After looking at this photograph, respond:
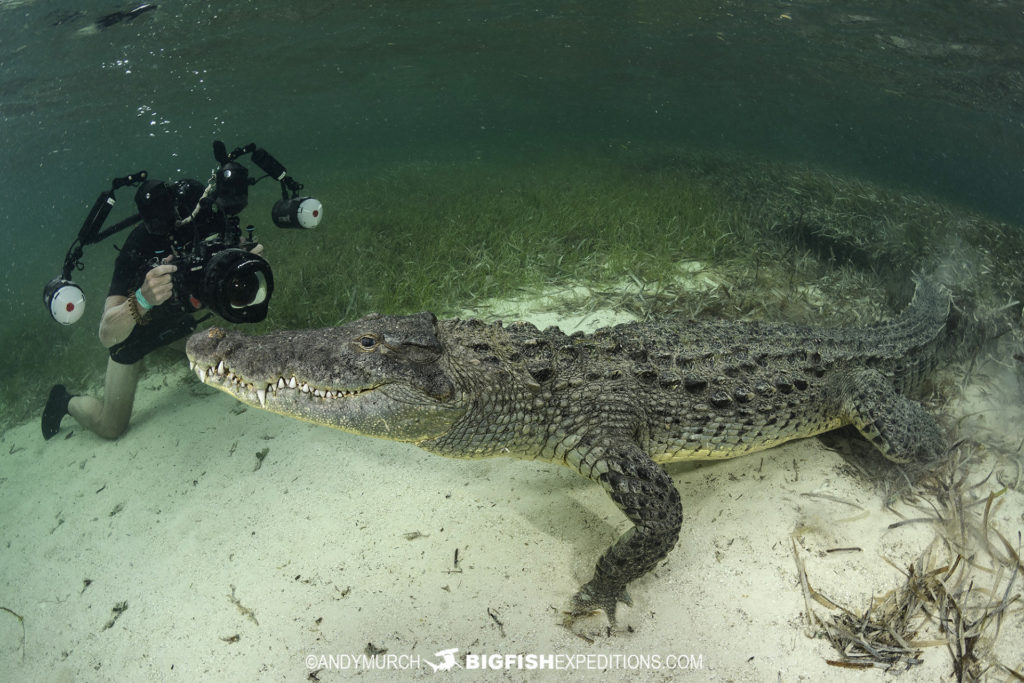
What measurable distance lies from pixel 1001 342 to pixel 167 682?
21.4 ft

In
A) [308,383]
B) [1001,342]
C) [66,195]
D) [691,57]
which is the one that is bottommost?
[66,195]

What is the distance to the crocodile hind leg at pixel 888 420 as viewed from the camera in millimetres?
3078

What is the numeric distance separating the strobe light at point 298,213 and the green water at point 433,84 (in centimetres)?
166

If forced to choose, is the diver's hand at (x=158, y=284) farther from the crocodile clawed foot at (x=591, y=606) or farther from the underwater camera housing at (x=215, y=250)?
the crocodile clawed foot at (x=591, y=606)

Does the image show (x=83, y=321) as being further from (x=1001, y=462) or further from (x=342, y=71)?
(x=342, y=71)

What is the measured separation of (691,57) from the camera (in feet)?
89.9

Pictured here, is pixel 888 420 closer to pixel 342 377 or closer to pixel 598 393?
pixel 598 393

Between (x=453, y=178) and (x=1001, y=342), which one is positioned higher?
(x=1001, y=342)

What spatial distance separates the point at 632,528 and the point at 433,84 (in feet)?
114

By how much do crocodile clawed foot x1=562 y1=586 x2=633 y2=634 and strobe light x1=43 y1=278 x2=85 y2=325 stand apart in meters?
3.88

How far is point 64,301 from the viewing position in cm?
365

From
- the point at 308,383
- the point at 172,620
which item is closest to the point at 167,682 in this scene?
the point at 172,620

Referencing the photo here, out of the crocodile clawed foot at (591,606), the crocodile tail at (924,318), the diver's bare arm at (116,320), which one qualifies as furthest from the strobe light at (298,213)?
the crocodile tail at (924,318)

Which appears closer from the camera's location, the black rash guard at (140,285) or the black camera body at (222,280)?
the black camera body at (222,280)
